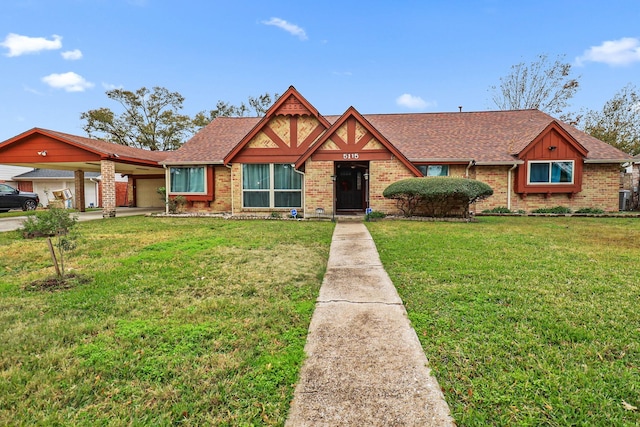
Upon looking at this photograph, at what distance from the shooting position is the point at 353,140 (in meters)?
12.7

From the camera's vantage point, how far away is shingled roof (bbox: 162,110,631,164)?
14.7 metres

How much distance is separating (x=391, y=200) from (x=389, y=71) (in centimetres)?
1380

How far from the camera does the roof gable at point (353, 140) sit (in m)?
12.5

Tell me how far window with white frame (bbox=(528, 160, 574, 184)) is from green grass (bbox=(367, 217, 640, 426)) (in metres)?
9.34

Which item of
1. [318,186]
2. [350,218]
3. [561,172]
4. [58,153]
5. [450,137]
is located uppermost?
[450,137]

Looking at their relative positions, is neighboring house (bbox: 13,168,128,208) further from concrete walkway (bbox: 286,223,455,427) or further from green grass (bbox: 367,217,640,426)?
concrete walkway (bbox: 286,223,455,427)

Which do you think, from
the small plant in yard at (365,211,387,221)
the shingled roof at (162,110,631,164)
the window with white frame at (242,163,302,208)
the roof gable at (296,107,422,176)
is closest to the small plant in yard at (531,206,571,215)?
the shingled roof at (162,110,631,164)

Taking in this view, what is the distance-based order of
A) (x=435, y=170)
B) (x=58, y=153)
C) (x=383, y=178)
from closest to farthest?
(x=383, y=178) → (x=58, y=153) → (x=435, y=170)

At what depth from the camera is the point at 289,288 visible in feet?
14.2

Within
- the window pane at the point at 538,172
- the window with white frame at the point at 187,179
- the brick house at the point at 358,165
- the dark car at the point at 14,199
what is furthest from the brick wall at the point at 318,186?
the dark car at the point at 14,199

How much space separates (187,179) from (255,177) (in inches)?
151

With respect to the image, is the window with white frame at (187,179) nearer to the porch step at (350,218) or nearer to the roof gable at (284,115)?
the roof gable at (284,115)

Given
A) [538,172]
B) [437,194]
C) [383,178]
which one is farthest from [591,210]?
[383,178]

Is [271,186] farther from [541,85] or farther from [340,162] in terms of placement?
[541,85]
